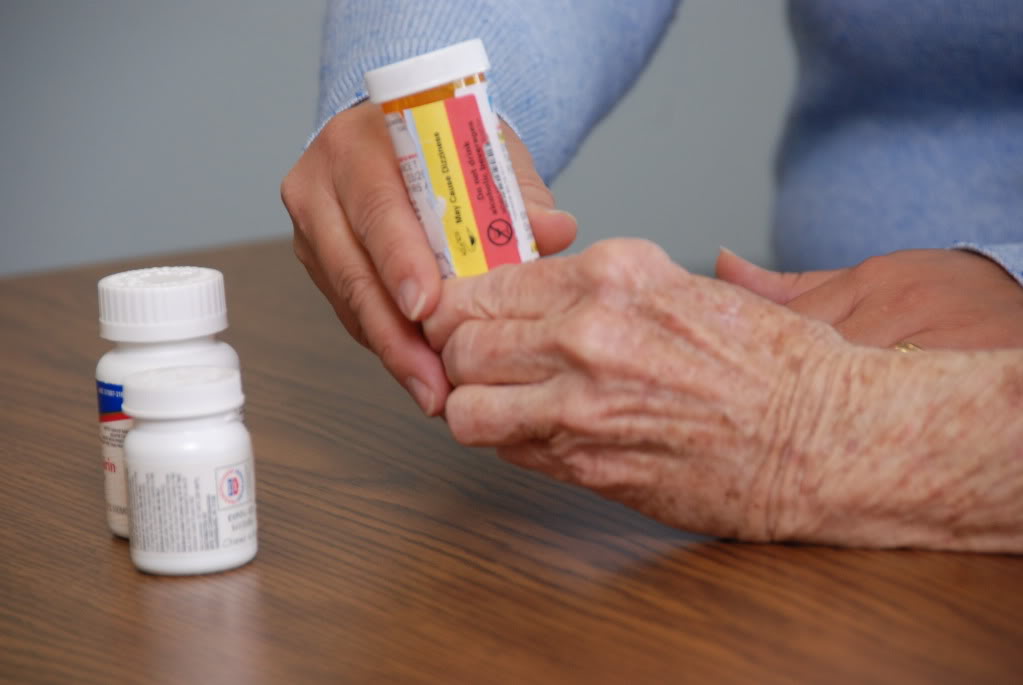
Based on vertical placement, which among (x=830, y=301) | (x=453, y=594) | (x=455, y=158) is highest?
(x=455, y=158)

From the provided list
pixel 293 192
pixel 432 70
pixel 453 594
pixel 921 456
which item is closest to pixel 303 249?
pixel 293 192

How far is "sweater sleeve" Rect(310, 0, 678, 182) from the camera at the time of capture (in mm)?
960

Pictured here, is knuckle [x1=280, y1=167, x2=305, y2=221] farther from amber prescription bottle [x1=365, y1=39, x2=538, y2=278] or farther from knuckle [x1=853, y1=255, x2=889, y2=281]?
knuckle [x1=853, y1=255, x2=889, y2=281]

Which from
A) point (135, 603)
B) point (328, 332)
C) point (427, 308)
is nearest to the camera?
point (135, 603)

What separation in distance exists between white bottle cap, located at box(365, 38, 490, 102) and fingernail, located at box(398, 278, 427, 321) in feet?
0.36

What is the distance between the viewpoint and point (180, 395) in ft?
2.06

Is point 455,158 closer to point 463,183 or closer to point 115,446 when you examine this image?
point 463,183

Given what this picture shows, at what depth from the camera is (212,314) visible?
0.71 metres

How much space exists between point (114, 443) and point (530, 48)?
56cm

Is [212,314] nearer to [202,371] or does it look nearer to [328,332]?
[202,371]

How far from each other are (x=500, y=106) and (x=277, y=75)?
1.75m

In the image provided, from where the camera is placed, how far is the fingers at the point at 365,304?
76cm

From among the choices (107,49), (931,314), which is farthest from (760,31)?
(931,314)

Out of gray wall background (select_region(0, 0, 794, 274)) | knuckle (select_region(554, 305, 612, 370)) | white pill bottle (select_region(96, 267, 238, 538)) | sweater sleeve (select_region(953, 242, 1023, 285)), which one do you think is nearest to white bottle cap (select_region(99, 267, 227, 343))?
white pill bottle (select_region(96, 267, 238, 538))
